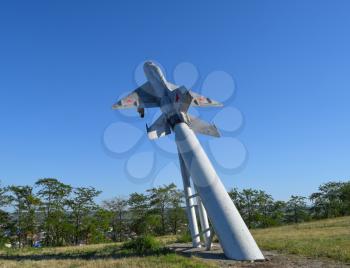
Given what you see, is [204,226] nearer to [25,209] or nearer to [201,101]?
[201,101]

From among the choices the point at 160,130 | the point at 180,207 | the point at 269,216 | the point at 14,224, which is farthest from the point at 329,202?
the point at 160,130

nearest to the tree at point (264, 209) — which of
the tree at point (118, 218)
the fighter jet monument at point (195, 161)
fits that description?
the tree at point (118, 218)

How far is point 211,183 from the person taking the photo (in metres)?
18.4

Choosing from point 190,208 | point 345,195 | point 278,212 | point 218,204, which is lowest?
point 218,204

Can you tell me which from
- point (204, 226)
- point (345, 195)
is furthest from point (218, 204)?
point (345, 195)

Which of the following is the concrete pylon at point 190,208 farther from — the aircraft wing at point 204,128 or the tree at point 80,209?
the tree at point 80,209

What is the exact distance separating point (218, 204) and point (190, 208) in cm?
379

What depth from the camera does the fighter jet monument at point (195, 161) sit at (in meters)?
17.0

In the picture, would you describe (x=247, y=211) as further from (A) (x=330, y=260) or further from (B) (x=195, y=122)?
(A) (x=330, y=260)

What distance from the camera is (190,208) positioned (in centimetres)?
2123

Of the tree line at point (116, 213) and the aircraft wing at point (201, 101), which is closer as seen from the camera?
the aircraft wing at point (201, 101)

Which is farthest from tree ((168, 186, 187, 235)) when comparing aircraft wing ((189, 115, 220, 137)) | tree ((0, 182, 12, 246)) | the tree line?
aircraft wing ((189, 115, 220, 137))

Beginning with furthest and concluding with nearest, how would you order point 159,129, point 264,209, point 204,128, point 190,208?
point 264,209
point 204,128
point 159,129
point 190,208

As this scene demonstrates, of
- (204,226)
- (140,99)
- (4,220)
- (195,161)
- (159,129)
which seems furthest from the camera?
(4,220)
